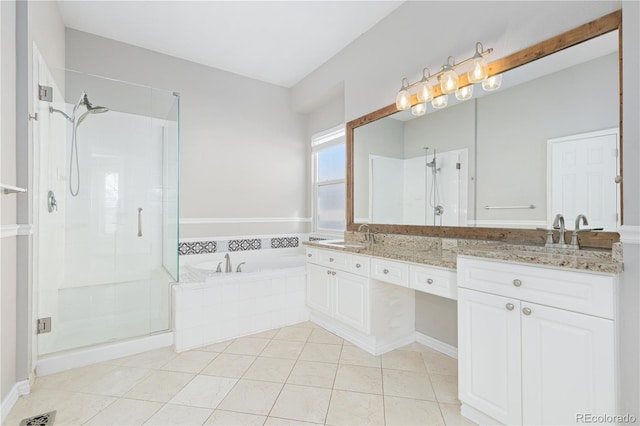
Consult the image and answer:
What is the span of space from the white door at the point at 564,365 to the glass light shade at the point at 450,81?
1.41m

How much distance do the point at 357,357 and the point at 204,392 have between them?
1.07m

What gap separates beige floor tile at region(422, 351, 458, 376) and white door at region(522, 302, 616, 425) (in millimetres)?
748

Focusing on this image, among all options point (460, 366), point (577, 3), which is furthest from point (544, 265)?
point (577, 3)

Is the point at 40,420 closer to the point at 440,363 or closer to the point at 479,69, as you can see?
the point at 440,363

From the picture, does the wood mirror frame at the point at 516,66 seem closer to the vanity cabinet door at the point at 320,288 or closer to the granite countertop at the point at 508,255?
the granite countertop at the point at 508,255

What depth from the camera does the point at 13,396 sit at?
1682 millimetres

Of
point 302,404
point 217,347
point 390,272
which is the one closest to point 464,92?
point 390,272

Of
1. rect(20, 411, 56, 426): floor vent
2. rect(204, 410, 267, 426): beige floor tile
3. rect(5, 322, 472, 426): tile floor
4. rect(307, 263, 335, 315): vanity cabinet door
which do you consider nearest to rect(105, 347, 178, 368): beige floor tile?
rect(5, 322, 472, 426): tile floor

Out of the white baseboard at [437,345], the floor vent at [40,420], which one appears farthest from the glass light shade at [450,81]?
the floor vent at [40,420]

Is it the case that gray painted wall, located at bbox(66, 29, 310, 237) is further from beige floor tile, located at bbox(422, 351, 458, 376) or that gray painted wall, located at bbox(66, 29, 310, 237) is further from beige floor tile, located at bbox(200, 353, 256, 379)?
beige floor tile, located at bbox(422, 351, 458, 376)

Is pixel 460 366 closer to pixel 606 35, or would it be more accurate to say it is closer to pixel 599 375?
pixel 599 375

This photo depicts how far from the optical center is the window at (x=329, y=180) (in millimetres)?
3549

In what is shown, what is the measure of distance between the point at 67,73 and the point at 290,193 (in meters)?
2.46

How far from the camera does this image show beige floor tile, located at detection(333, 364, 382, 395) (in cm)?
185
